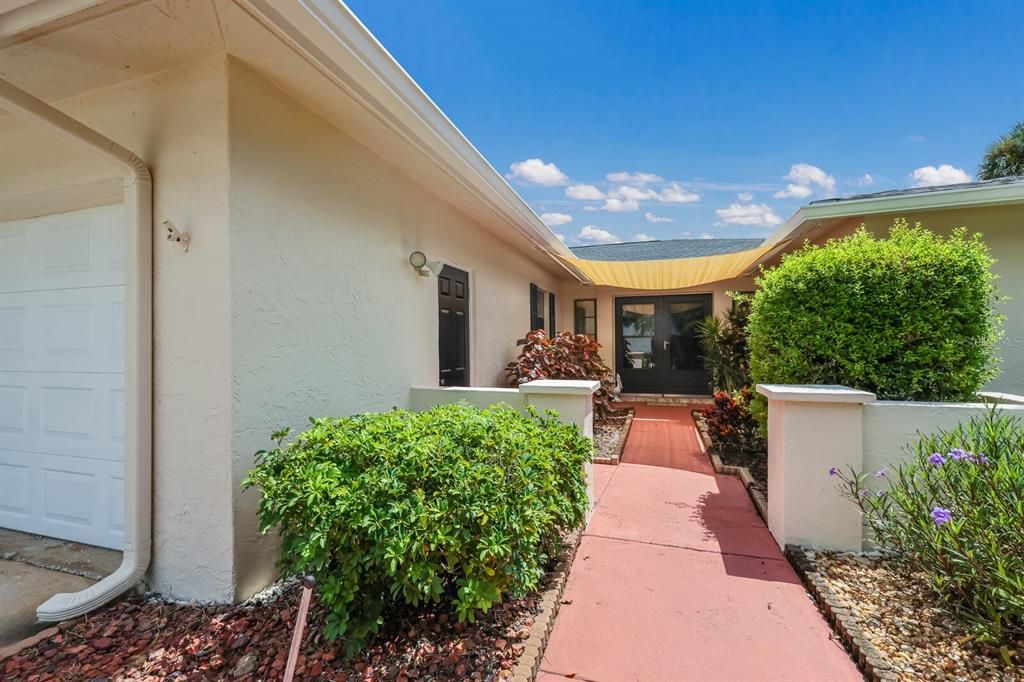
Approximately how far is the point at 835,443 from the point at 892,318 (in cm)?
142

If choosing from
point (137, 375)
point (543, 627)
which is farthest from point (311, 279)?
point (543, 627)

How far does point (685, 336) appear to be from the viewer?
1233 centimetres

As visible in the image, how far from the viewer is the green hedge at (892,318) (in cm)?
373

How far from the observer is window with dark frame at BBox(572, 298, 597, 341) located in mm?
13258

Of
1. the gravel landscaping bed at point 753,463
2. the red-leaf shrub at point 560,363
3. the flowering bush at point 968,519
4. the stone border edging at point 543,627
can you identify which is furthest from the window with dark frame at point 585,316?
the stone border edging at point 543,627

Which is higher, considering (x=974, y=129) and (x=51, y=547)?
(x=974, y=129)

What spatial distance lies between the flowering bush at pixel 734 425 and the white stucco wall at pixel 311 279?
14.9 feet

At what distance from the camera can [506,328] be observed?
8406mm

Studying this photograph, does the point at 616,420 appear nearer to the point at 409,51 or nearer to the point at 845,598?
the point at 845,598

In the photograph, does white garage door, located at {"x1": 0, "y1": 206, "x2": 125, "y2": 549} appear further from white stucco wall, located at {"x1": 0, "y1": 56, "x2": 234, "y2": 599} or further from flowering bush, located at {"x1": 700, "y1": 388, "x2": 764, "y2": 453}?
flowering bush, located at {"x1": 700, "y1": 388, "x2": 764, "y2": 453}

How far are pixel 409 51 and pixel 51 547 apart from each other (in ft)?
24.6

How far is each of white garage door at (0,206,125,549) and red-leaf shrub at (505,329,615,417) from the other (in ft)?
16.5

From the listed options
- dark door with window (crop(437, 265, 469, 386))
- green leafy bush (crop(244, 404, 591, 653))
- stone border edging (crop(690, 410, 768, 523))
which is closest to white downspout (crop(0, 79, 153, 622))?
green leafy bush (crop(244, 404, 591, 653))

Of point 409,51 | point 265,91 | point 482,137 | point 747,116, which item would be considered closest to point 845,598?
point 265,91
